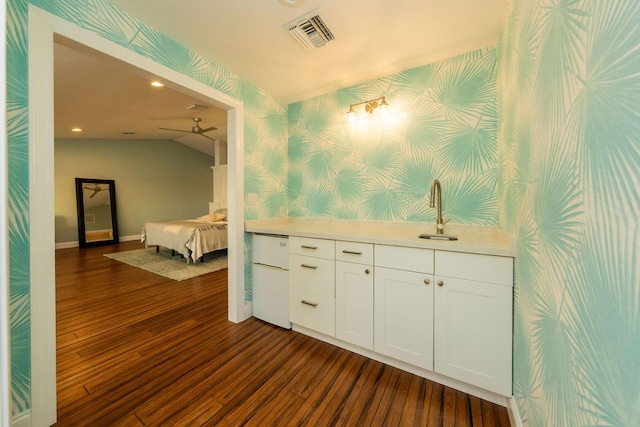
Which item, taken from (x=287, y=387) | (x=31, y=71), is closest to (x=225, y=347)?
(x=287, y=387)

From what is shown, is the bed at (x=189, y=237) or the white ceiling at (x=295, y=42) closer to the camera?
the white ceiling at (x=295, y=42)

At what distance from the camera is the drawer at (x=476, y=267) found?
1.21 meters

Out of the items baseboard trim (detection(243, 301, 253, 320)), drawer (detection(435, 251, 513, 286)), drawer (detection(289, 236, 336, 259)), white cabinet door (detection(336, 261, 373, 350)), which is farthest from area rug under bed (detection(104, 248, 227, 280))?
drawer (detection(435, 251, 513, 286))

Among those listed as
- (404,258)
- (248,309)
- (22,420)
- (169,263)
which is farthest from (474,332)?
(169,263)

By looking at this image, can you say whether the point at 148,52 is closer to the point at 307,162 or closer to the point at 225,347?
the point at 307,162

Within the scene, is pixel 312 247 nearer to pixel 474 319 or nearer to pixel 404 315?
pixel 404 315

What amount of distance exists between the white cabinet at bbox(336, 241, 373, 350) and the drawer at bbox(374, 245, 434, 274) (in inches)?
2.7

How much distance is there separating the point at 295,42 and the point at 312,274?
69.6 inches

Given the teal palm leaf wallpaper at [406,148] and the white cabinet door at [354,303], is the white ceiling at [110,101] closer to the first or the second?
the teal palm leaf wallpaper at [406,148]

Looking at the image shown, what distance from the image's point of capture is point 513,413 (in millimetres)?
1140

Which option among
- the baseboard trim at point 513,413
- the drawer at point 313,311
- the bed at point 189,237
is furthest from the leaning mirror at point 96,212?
the baseboard trim at point 513,413

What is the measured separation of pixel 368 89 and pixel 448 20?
0.82 metres

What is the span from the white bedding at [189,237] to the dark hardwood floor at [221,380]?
1.70m

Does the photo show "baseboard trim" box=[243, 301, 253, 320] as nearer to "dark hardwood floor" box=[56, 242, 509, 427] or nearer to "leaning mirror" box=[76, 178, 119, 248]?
"dark hardwood floor" box=[56, 242, 509, 427]
